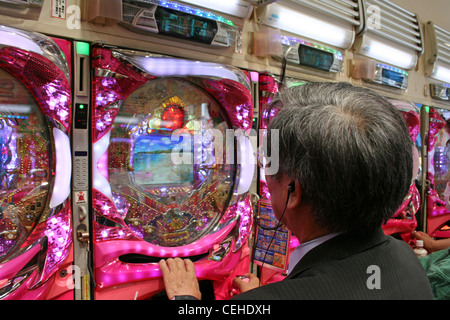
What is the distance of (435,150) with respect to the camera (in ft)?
11.8

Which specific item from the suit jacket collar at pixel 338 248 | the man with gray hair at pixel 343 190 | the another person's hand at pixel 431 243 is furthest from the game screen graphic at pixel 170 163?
the another person's hand at pixel 431 243

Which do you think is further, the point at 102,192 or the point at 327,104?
the point at 102,192

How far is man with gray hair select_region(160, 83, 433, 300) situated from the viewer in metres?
0.76

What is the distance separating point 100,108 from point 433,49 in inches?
133

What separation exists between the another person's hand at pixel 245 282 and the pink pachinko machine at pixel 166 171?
5 cm

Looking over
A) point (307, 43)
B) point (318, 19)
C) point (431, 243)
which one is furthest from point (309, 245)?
point (431, 243)

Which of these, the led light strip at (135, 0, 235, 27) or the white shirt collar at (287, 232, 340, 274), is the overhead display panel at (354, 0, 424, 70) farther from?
the white shirt collar at (287, 232, 340, 274)

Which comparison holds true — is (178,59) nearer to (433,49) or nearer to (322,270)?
(322,270)

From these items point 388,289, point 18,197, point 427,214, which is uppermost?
point 18,197

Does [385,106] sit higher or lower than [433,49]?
lower

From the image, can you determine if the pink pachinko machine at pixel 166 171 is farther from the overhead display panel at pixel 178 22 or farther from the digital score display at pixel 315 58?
the digital score display at pixel 315 58

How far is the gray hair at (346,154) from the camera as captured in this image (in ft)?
2.57

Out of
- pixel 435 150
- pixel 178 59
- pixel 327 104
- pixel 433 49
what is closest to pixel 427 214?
pixel 435 150

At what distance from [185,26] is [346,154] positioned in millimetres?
1262
